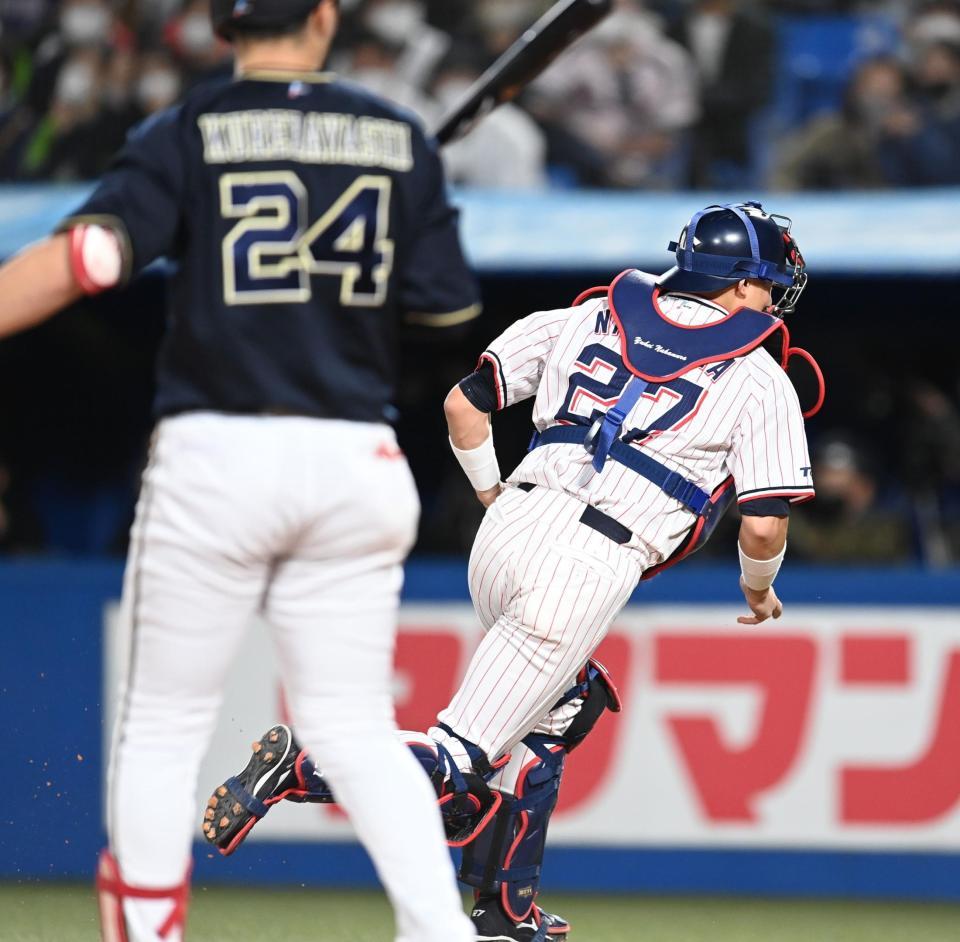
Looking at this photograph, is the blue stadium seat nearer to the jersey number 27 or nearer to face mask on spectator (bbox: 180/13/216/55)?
face mask on spectator (bbox: 180/13/216/55)

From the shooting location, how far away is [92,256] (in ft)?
9.74

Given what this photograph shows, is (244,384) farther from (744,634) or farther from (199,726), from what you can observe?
(744,634)

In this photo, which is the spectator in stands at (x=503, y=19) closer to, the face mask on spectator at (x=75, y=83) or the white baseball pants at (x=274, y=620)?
the face mask on spectator at (x=75, y=83)

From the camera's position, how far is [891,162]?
9.23 meters

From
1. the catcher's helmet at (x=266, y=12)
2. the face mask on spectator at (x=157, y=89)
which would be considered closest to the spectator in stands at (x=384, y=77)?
the face mask on spectator at (x=157, y=89)

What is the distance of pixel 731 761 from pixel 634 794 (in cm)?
39

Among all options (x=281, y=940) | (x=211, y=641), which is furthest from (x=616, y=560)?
(x=281, y=940)

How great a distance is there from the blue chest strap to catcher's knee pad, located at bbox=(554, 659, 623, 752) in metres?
0.55

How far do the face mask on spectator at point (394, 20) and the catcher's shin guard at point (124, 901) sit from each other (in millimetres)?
8039

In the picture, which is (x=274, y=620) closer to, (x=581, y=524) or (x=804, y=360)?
(x=581, y=524)

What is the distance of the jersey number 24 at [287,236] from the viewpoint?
3.07 meters

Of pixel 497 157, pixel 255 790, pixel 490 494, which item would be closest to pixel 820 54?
pixel 497 157

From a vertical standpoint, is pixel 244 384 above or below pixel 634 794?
above

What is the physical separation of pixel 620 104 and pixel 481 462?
595cm
